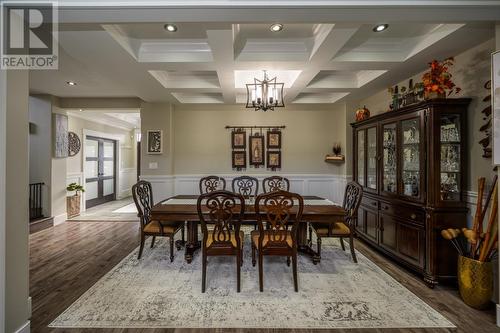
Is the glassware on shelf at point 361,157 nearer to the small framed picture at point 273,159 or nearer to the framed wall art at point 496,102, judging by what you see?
the small framed picture at point 273,159

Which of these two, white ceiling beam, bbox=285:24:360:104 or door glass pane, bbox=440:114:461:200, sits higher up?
white ceiling beam, bbox=285:24:360:104

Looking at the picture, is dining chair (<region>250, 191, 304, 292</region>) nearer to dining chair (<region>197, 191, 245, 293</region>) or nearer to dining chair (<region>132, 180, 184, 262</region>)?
dining chair (<region>197, 191, 245, 293</region>)

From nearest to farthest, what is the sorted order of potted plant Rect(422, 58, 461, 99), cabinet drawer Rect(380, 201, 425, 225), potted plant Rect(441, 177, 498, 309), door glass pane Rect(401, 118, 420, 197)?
potted plant Rect(441, 177, 498, 309) → potted plant Rect(422, 58, 461, 99) → cabinet drawer Rect(380, 201, 425, 225) → door glass pane Rect(401, 118, 420, 197)

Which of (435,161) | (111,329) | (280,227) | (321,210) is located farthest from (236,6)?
(111,329)

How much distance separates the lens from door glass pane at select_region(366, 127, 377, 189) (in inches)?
135

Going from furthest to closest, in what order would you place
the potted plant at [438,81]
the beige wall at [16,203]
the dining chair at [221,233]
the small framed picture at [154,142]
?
the small framed picture at [154,142] → the potted plant at [438,81] → the dining chair at [221,233] → the beige wall at [16,203]

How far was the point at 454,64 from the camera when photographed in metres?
2.71

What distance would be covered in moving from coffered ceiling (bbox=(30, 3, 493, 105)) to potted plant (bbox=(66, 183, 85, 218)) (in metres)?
2.60

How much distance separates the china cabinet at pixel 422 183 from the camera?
246 centimetres

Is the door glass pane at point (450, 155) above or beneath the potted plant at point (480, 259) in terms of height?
above

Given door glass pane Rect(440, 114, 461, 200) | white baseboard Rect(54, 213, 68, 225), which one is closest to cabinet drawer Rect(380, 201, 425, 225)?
door glass pane Rect(440, 114, 461, 200)

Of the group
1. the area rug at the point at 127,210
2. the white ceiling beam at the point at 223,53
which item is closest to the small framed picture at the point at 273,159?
the white ceiling beam at the point at 223,53

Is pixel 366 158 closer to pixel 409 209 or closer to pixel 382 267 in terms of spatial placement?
pixel 409 209

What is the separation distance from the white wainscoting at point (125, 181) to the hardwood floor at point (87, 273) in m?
3.30
